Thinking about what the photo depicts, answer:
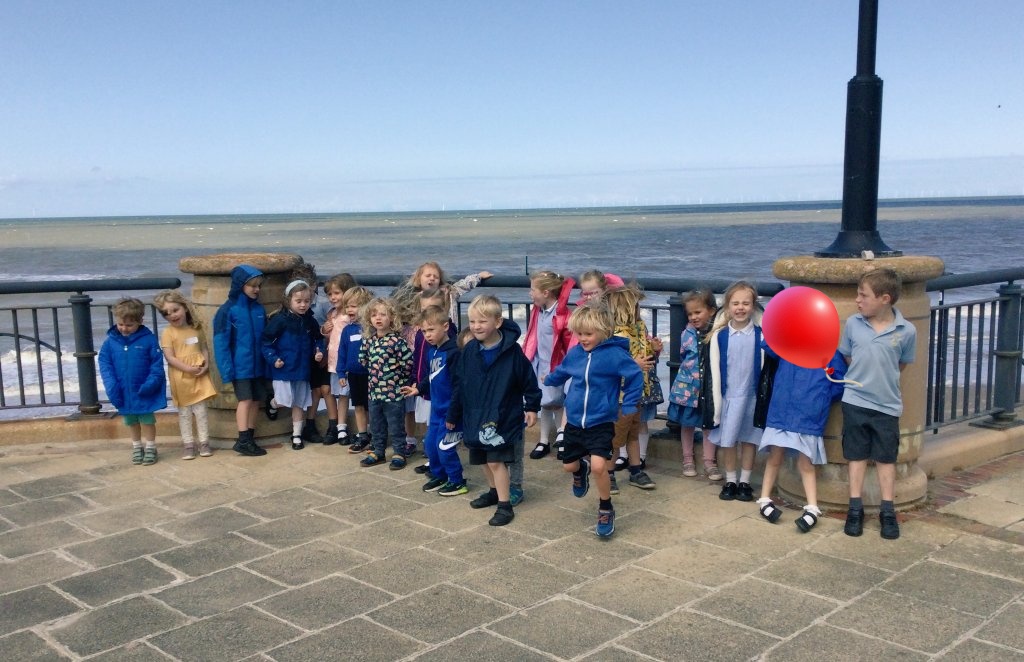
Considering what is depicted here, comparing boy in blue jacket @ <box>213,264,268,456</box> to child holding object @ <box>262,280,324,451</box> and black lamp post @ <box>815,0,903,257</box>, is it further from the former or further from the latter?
black lamp post @ <box>815,0,903,257</box>

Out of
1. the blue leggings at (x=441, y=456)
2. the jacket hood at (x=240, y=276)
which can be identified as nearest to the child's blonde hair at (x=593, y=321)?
the blue leggings at (x=441, y=456)

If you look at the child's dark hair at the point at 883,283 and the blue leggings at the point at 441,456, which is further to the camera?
the blue leggings at the point at 441,456

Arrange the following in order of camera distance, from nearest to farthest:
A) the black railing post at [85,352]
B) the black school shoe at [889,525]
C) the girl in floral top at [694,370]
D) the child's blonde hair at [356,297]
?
the black school shoe at [889,525]
the girl in floral top at [694,370]
the child's blonde hair at [356,297]
the black railing post at [85,352]

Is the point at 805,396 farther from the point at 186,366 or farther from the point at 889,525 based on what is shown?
the point at 186,366

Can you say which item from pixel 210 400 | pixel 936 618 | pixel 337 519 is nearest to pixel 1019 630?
pixel 936 618

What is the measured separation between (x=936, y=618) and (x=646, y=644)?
48.8 inches

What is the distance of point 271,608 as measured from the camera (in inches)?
162

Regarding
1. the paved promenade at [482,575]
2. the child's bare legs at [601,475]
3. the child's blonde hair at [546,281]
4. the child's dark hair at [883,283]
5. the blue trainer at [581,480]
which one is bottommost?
the paved promenade at [482,575]

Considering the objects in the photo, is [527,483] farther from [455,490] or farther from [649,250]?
[649,250]

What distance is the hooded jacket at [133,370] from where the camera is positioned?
21.7 ft

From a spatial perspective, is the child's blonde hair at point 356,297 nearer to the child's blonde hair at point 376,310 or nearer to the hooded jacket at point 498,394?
the child's blonde hair at point 376,310

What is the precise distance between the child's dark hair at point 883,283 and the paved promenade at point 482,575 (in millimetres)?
1249

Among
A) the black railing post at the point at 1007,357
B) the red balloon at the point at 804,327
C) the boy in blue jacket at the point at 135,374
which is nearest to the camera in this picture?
the red balloon at the point at 804,327

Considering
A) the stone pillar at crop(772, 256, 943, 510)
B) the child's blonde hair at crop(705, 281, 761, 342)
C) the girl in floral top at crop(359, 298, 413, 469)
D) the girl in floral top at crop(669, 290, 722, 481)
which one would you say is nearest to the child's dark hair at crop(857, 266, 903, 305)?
the stone pillar at crop(772, 256, 943, 510)
